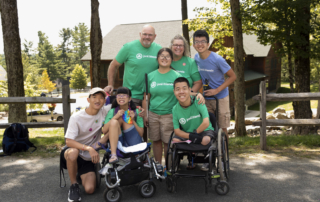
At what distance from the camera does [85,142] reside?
160 inches

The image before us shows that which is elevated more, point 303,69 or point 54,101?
point 303,69

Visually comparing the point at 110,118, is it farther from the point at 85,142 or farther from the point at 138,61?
the point at 138,61

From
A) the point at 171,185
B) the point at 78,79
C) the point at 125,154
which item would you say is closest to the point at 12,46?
the point at 125,154

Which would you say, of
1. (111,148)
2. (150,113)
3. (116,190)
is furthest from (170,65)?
(116,190)

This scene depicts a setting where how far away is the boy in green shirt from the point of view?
153 inches

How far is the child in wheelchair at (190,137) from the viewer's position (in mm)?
3762

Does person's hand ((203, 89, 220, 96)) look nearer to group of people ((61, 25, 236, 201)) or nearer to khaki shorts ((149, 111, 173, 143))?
group of people ((61, 25, 236, 201))

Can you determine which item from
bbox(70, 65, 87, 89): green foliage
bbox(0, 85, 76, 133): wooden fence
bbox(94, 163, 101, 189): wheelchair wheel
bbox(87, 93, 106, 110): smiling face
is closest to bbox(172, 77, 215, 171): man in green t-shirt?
bbox(87, 93, 106, 110): smiling face

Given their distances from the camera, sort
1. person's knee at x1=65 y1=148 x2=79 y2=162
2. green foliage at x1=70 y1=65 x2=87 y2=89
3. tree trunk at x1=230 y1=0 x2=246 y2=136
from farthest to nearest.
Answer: green foliage at x1=70 y1=65 x2=87 y2=89 → tree trunk at x1=230 y1=0 x2=246 y2=136 → person's knee at x1=65 y1=148 x2=79 y2=162

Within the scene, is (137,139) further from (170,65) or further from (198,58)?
(198,58)

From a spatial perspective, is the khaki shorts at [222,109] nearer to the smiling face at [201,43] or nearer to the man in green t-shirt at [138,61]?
the smiling face at [201,43]

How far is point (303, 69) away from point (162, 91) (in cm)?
973

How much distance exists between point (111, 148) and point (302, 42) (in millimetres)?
9980

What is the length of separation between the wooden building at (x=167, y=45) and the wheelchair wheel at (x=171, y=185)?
2379 cm
